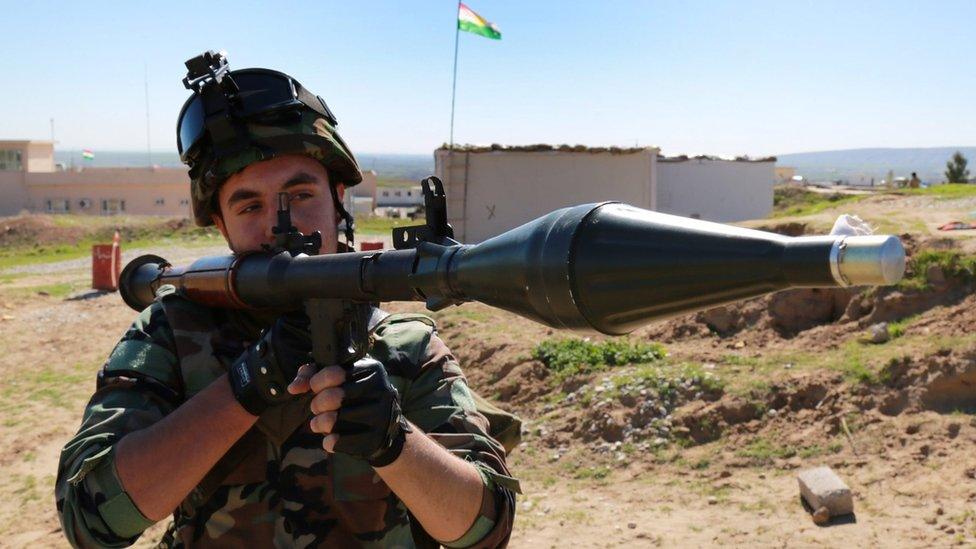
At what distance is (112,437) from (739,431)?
597cm

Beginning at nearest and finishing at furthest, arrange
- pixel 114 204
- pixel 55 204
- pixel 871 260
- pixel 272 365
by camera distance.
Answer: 1. pixel 871 260
2. pixel 272 365
3. pixel 55 204
4. pixel 114 204

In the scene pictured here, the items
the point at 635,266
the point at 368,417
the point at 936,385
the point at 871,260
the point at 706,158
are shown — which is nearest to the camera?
the point at 871,260

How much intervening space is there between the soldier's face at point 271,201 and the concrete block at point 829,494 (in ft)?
14.8

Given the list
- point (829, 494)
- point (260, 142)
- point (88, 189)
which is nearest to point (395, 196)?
point (88, 189)

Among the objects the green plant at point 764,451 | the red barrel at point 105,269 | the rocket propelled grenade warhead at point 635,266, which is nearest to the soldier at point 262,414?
the rocket propelled grenade warhead at point 635,266

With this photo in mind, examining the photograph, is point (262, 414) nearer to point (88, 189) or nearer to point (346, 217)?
point (346, 217)

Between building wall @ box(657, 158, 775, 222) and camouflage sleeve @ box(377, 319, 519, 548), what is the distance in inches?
888

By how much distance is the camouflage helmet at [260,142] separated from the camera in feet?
8.31

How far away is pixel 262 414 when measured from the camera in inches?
92.8

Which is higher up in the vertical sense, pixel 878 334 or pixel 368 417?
pixel 368 417

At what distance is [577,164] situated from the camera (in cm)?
2123

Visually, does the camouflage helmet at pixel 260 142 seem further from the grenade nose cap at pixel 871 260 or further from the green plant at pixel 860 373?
the green plant at pixel 860 373

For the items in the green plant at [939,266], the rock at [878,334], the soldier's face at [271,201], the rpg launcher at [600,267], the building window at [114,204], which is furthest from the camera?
the building window at [114,204]

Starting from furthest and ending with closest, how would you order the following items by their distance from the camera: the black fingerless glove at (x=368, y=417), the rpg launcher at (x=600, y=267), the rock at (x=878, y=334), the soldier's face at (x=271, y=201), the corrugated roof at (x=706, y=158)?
the corrugated roof at (x=706, y=158) → the rock at (x=878, y=334) → the soldier's face at (x=271, y=201) → the black fingerless glove at (x=368, y=417) → the rpg launcher at (x=600, y=267)
